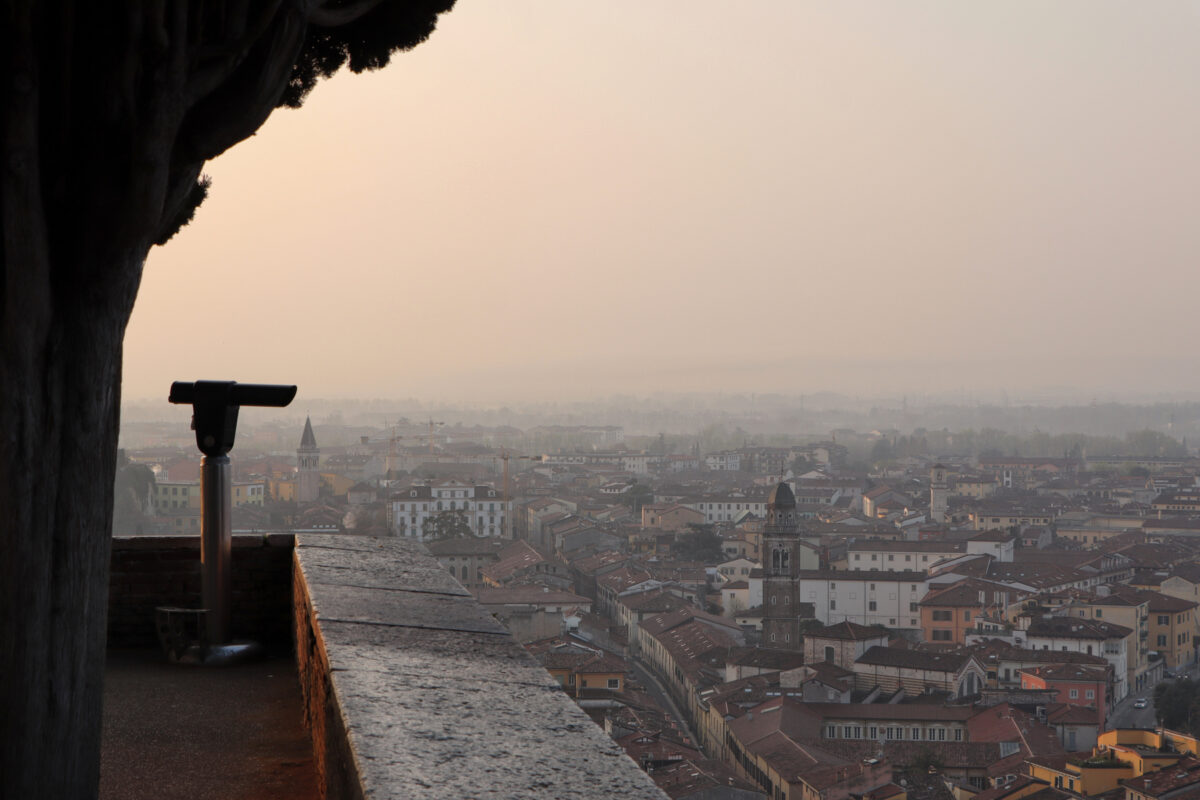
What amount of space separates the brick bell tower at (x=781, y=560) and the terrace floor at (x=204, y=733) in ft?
105

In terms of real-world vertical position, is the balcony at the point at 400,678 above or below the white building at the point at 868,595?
above

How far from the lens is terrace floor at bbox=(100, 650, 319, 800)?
1891mm

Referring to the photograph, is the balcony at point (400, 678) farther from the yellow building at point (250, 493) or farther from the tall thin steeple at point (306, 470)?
the tall thin steeple at point (306, 470)

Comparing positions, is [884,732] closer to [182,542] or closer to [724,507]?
[182,542]

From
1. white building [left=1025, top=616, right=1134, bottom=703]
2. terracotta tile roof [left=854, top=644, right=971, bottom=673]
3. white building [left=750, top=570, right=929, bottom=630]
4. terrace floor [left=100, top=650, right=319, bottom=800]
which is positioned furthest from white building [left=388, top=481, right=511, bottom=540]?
terrace floor [left=100, top=650, right=319, bottom=800]

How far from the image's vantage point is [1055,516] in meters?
51.0

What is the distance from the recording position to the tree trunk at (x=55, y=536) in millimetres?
1239

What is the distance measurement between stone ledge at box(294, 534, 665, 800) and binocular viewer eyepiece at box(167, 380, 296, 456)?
47 centimetres

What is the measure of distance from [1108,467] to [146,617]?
76.3 m

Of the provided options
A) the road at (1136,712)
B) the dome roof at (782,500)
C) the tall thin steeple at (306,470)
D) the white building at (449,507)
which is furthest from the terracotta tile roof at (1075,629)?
the tall thin steeple at (306,470)

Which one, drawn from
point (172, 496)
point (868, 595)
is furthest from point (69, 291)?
point (868, 595)

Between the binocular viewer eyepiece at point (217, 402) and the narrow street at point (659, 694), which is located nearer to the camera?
the binocular viewer eyepiece at point (217, 402)

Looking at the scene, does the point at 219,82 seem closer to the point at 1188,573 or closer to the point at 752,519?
the point at 1188,573

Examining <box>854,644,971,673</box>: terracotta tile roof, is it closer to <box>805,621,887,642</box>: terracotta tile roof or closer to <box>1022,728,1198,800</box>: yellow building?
<box>805,621,887,642</box>: terracotta tile roof
